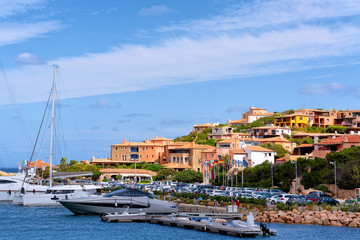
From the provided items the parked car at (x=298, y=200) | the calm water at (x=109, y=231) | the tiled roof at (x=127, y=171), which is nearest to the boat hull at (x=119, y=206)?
the calm water at (x=109, y=231)

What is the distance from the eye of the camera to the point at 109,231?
45.6 m

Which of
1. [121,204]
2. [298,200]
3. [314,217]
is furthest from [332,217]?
[121,204]

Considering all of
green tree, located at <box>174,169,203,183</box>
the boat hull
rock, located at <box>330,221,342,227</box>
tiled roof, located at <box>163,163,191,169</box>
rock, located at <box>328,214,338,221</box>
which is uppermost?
tiled roof, located at <box>163,163,191,169</box>

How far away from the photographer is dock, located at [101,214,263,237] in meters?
42.2

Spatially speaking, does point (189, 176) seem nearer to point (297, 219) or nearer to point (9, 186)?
point (9, 186)

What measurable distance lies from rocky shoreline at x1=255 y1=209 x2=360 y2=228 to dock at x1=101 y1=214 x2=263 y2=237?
6.04 m

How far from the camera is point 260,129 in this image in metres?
129

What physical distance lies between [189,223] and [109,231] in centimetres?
702

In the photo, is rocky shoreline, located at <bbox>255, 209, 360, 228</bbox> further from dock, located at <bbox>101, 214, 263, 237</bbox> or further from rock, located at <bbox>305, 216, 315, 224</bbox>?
dock, located at <bbox>101, 214, 263, 237</bbox>

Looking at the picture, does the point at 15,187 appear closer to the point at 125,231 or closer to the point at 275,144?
the point at 125,231

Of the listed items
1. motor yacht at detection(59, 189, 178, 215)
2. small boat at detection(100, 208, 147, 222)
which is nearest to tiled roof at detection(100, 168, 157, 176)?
motor yacht at detection(59, 189, 178, 215)

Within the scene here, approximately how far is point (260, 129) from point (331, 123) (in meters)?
26.2

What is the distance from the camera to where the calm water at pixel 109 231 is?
4322 centimetres

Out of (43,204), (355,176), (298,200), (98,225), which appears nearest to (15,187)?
(43,204)
